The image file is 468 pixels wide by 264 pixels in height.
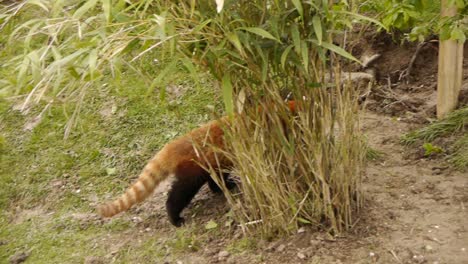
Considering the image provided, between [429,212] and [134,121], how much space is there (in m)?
2.56

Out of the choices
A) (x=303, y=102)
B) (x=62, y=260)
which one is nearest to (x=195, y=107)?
(x=62, y=260)

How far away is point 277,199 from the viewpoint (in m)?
3.34

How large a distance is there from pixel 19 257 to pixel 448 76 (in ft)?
9.63

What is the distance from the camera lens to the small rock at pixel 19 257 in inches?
159

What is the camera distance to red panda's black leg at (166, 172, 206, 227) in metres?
4.08

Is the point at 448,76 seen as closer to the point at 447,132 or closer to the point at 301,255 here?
the point at 447,132

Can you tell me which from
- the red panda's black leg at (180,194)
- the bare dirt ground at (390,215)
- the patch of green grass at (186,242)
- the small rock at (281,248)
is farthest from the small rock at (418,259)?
the red panda's black leg at (180,194)

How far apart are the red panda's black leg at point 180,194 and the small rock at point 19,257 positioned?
0.91m

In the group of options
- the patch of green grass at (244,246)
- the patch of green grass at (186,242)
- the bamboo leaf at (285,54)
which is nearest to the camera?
the bamboo leaf at (285,54)

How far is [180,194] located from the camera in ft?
13.5

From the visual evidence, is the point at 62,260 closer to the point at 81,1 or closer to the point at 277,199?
the point at 277,199

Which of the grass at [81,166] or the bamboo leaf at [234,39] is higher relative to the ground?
the bamboo leaf at [234,39]

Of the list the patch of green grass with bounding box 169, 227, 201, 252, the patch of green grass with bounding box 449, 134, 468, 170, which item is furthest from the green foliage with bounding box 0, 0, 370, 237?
the patch of green grass with bounding box 449, 134, 468, 170

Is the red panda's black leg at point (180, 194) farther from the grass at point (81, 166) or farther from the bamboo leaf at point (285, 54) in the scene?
the bamboo leaf at point (285, 54)
